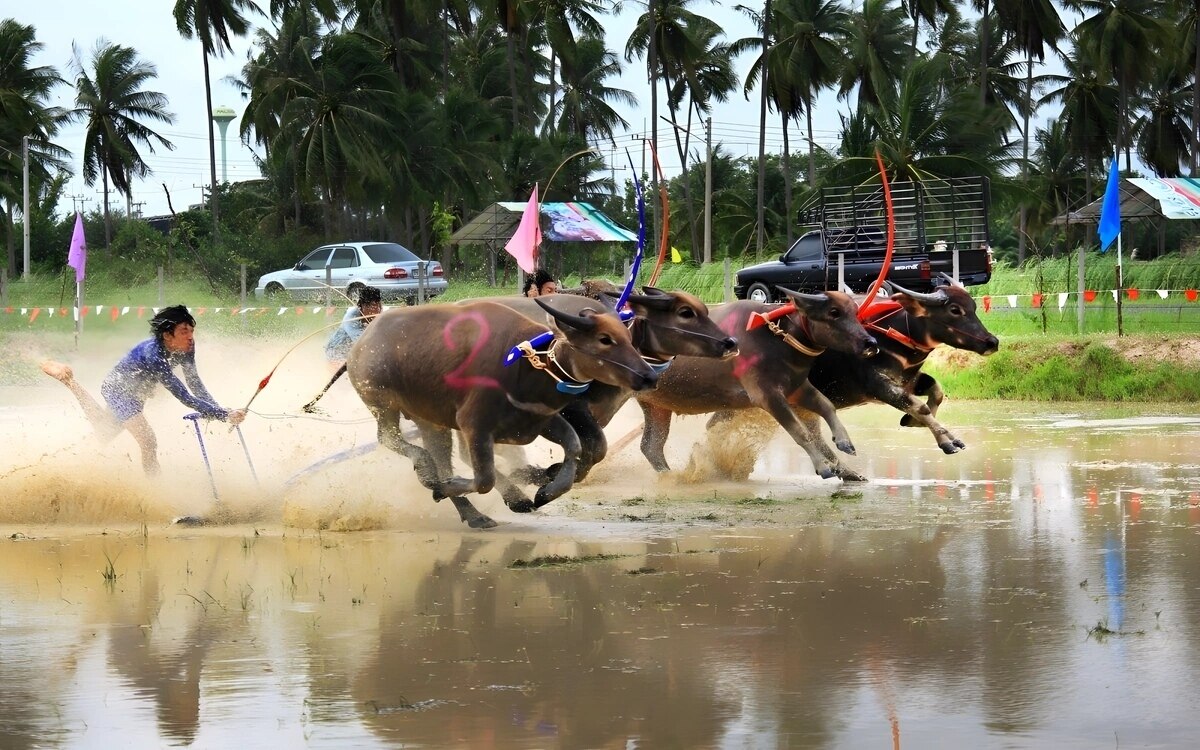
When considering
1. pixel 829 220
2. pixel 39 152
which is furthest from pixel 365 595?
pixel 39 152

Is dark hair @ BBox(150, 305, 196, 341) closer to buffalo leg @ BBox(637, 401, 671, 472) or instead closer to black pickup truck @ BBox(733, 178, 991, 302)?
buffalo leg @ BBox(637, 401, 671, 472)

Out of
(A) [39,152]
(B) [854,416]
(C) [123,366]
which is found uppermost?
(A) [39,152]

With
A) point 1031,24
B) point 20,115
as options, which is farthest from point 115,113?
point 1031,24

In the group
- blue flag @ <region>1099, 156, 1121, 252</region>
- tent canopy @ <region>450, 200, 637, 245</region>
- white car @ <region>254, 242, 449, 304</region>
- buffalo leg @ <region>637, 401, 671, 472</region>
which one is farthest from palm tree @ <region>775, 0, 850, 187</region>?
buffalo leg @ <region>637, 401, 671, 472</region>

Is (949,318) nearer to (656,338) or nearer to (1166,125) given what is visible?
(656,338)

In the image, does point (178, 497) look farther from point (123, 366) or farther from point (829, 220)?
point (829, 220)

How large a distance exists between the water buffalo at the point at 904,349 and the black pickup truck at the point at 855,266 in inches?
364

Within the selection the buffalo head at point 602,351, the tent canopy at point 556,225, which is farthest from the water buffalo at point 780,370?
the tent canopy at point 556,225

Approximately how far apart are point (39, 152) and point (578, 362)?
4991 cm

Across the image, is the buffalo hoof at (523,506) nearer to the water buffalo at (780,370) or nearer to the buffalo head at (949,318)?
the water buffalo at (780,370)

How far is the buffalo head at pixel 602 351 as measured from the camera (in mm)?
8375

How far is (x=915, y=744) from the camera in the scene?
4.55 meters

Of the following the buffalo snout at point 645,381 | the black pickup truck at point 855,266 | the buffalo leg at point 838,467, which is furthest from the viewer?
the black pickup truck at point 855,266

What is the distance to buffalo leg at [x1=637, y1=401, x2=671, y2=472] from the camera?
480 inches
